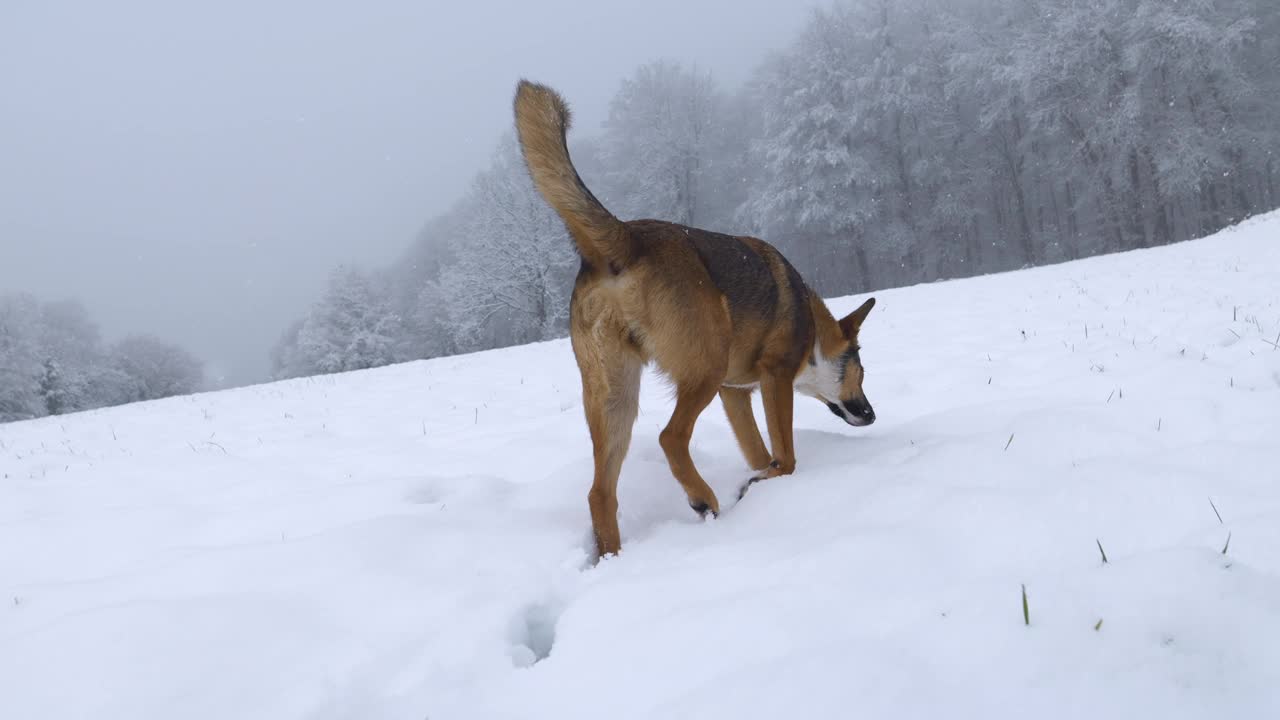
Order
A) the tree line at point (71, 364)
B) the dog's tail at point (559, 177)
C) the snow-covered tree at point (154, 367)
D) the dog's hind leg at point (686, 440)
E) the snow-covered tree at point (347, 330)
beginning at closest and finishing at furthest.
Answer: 1. the dog's tail at point (559, 177)
2. the dog's hind leg at point (686, 440)
3. the tree line at point (71, 364)
4. the snow-covered tree at point (347, 330)
5. the snow-covered tree at point (154, 367)

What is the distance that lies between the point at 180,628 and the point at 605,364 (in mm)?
1764

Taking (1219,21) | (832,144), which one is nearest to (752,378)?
(832,144)

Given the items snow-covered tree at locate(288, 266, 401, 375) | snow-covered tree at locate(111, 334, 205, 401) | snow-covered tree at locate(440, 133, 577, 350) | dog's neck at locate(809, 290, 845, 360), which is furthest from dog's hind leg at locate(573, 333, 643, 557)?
snow-covered tree at locate(111, 334, 205, 401)

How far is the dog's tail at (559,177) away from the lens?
9.03 feet

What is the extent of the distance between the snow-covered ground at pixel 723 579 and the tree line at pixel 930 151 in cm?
1850

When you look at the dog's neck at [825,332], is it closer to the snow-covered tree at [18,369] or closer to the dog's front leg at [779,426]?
the dog's front leg at [779,426]

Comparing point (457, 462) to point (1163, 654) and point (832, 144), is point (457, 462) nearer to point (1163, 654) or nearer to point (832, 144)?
point (1163, 654)

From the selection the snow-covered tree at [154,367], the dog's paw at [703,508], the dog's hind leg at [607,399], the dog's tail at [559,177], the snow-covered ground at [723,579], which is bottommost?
the dog's paw at [703,508]

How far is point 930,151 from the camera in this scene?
2745cm

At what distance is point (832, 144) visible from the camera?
25953 millimetres

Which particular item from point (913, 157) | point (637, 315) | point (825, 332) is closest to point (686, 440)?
point (637, 315)

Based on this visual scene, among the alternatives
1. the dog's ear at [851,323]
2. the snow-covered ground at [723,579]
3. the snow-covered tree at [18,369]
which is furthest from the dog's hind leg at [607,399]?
the snow-covered tree at [18,369]

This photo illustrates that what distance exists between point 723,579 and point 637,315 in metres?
1.30

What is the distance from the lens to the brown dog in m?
2.77
